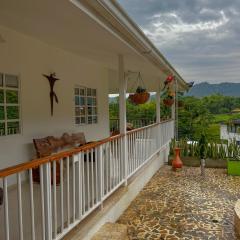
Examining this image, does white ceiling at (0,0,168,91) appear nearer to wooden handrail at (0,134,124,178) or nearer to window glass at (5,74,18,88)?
window glass at (5,74,18,88)

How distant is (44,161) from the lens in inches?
101

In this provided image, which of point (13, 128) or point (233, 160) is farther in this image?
point (233, 160)

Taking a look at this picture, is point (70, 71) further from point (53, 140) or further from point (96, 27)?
point (96, 27)

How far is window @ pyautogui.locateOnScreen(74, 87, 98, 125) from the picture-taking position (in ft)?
24.3

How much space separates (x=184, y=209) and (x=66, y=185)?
219 centimetres

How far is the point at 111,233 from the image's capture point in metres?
3.63

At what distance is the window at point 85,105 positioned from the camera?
740cm

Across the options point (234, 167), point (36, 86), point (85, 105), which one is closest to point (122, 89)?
point (36, 86)

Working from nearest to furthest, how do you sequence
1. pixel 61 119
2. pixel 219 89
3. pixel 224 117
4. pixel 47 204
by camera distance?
pixel 47 204
pixel 61 119
pixel 224 117
pixel 219 89

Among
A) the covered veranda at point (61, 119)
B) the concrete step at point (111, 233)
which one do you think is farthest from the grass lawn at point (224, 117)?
the concrete step at point (111, 233)

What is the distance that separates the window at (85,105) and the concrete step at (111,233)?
3924mm

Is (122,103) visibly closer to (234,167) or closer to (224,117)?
(234,167)

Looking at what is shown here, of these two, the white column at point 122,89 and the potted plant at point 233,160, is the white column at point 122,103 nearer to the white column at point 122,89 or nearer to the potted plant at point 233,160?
the white column at point 122,89

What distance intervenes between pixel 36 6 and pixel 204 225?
152 inches
